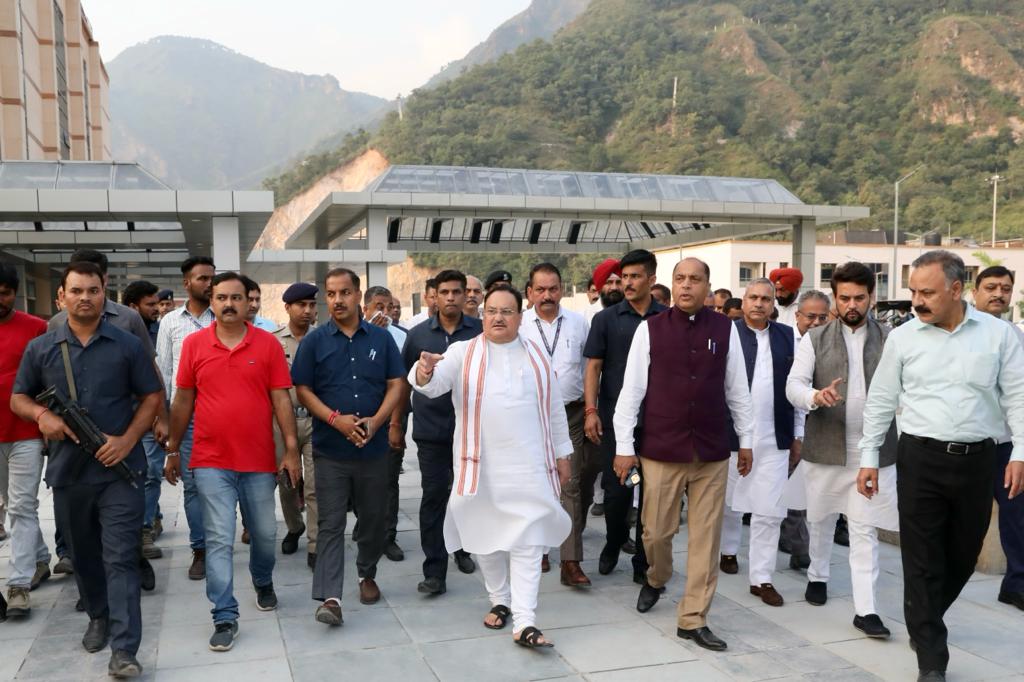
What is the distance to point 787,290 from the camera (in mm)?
6973

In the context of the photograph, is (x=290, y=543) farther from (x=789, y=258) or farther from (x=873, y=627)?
(x=789, y=258)

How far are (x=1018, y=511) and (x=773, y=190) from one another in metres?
17.9

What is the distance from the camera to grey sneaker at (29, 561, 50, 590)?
214 inches

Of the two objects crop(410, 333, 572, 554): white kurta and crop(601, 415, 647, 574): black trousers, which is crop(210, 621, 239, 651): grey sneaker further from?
crop(601, 415, 647, 574): black trousers

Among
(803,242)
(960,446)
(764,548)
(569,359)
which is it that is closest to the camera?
(960,446)

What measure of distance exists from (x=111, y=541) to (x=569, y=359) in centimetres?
306

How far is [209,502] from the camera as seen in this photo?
4.45 m

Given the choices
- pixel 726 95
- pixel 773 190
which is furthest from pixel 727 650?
pixel 726 95

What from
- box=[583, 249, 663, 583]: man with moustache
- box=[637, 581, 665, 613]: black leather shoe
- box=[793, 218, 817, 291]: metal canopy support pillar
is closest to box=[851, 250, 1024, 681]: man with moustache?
box=[637, 581, 665, 613]: black leather shoe

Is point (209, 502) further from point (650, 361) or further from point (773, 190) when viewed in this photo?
point (773, 190)

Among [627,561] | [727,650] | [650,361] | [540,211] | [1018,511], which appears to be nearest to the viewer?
[727,650]

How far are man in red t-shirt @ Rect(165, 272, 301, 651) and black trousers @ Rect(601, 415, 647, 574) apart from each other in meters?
2.09

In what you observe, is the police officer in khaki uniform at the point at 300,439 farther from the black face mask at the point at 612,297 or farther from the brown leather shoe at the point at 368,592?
the black face mask at the point at 612,297

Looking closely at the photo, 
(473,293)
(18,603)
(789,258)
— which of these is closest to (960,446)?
(473,293)
